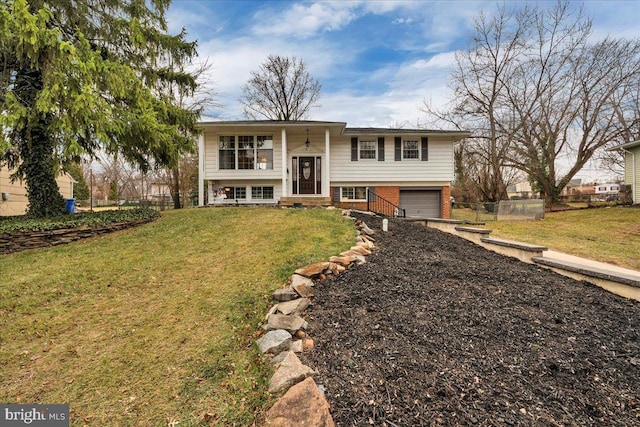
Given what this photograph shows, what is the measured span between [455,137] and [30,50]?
14817 mm

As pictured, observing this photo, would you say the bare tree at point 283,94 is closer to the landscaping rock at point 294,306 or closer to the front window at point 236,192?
the front window at point 236,192

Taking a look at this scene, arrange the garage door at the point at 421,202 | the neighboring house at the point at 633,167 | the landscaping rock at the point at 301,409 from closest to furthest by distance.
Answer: the landscaping rock at the point at 301,409, the garage door at the point at 421,202, the neighboring house at the point at 633,167

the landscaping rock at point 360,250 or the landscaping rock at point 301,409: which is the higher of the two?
the landscaping rock at point 360,250

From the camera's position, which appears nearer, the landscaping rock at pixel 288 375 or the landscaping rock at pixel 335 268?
the landscaping rock at pixel 288 375

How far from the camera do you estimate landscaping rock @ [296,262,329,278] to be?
13.0 feet

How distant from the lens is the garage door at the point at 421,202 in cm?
1479

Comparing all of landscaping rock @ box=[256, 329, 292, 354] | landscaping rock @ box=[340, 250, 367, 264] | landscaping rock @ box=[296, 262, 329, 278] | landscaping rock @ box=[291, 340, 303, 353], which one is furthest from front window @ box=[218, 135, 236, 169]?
landscaping rock @ box=[291, 340, 303, 353]

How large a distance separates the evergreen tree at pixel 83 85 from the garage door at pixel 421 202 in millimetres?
10049

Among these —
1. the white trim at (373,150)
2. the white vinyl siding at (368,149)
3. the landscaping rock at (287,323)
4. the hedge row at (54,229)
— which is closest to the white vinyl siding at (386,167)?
the white trim at (373,150)

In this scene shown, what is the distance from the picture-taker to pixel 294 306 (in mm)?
3215

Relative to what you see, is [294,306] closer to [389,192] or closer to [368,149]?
[389,192]

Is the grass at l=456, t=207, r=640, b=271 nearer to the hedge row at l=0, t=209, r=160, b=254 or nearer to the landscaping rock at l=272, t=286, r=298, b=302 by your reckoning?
the landscaping rock at l=272, t=286, r=298, b=302

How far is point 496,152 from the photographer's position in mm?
19422

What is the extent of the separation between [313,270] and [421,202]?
12.0 m
